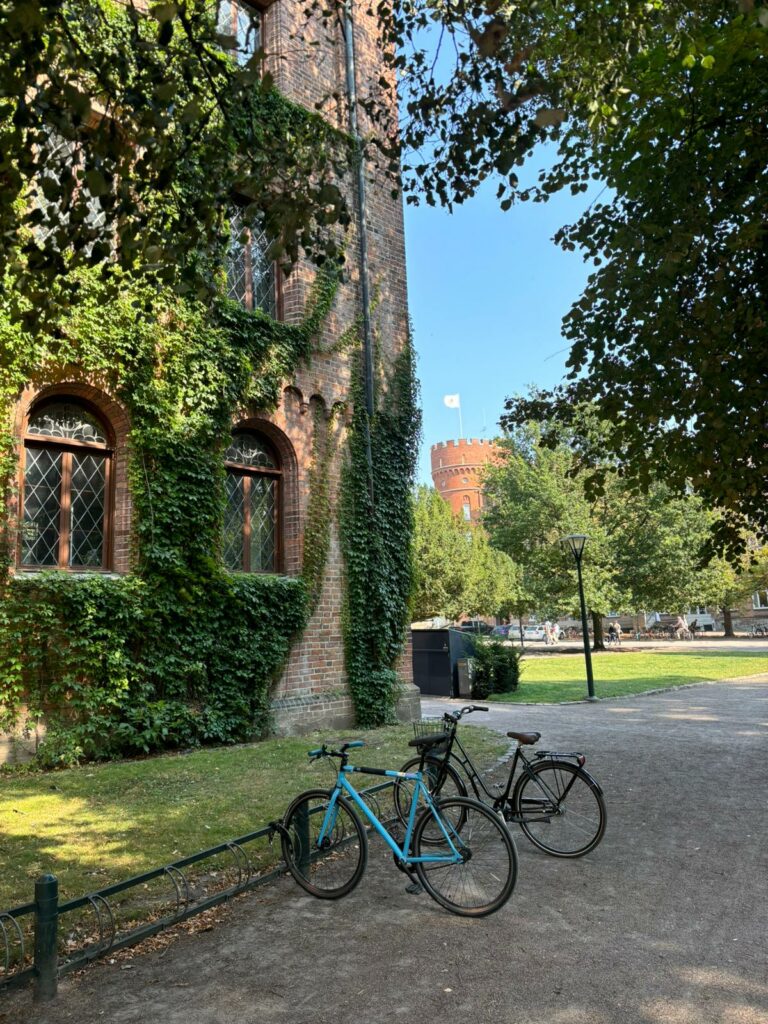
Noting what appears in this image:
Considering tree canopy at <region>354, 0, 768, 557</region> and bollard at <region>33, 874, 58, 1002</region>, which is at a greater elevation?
tree canopy at <region>354, 0, 768, 557</region>

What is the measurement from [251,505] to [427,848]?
7.58 m

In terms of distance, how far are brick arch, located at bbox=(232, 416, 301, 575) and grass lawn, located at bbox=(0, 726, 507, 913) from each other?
298 centimetres

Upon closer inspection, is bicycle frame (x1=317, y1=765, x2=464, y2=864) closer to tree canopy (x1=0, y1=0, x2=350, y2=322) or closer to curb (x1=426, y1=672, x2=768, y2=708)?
tree canopy (x1=0, y1=0, x2=350, y2=322)

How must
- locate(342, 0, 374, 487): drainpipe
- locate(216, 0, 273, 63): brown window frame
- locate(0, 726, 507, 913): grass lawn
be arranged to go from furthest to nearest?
locate(342, 0, 374, 487): drainpipe → locate(216, 0, 273, 63): brown window frame → locate(0, 726, 507, 913): grass lawn

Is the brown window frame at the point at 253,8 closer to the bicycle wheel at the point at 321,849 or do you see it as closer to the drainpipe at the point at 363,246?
the drainpipe at the point at 363,246

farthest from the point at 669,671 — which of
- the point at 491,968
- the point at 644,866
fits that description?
the point at 491,968

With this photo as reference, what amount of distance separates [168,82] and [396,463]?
900 cm

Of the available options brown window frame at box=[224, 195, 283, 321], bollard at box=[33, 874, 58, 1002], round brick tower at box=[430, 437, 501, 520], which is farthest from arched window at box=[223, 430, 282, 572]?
round brick tower at box=[430, 437, 501, 520]

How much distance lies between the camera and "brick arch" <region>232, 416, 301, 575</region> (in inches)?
454

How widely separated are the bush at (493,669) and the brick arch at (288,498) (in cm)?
809

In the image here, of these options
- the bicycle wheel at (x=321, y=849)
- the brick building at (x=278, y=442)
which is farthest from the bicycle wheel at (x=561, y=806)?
the brick building at (x=278, y=442)

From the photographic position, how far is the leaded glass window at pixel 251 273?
37.4 feet

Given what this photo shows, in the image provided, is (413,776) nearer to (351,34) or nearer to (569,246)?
(569,246)

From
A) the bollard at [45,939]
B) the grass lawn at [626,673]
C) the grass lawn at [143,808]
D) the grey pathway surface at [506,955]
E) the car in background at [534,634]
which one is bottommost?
the car in background at [534,634]
